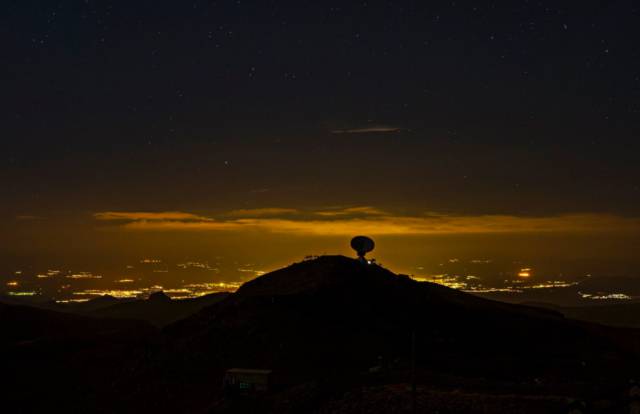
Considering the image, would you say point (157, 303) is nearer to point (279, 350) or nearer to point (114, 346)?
point (114, 346)

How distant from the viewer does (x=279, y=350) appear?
4547 centimetres

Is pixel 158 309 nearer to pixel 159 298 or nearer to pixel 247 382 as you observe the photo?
pixel 159 298

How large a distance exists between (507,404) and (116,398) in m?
31.1

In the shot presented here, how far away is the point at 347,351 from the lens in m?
45.0

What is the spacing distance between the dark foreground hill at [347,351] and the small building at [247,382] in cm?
70

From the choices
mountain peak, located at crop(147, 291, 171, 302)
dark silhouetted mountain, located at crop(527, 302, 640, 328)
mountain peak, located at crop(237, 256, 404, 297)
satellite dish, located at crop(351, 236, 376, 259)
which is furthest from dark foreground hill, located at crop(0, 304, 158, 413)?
dark silhouetted mountain, located at crop(527, 302, 640, 328)

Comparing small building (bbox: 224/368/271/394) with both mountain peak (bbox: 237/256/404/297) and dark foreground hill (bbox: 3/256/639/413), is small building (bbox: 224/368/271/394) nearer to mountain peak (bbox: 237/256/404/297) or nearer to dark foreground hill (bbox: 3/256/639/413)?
dark foreground hill (bbox: 3/256/639/413)

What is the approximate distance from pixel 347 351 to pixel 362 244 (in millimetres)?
17895

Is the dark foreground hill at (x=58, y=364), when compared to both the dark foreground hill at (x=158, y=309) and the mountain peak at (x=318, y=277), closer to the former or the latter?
the mountain peak at (x=318, y=277)

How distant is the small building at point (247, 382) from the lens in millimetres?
35969

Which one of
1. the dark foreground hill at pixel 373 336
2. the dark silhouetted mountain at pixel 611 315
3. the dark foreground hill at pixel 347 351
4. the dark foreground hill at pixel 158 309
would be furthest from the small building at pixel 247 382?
the dark silhouetted mountain at pixel 611 315

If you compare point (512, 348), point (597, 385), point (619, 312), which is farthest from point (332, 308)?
point (619, 312)

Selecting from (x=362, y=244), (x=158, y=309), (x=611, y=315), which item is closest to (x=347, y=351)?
(x=362, y=244)

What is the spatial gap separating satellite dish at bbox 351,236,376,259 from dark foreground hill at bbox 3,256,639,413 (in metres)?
1.47
